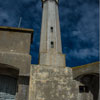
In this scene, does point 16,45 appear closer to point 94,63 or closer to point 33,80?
point 33,80

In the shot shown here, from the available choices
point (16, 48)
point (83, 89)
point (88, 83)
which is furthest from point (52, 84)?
point (16, 48)

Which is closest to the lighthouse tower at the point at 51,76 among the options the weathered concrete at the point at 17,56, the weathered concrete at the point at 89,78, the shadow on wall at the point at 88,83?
the weathered concrete at the point at 89,78

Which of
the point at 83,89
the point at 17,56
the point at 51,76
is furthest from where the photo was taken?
the point at 83,89

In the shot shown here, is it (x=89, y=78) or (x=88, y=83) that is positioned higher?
(x=89, y=78)

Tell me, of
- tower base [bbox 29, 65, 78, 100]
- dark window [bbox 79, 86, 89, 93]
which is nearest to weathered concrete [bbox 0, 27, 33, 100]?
tower base [bbox 29, 65, 78, 100]

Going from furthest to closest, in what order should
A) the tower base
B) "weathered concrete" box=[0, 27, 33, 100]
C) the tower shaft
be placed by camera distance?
the tower shaft < the tower base < "weathered concrete" box=[0, 27, 33, 100]

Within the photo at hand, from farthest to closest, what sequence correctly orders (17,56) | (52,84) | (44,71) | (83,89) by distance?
(83,89), (44,71), (52,84), (17,56)

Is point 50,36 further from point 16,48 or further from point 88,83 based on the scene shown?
point 16,48

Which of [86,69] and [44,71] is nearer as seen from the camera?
[86,69]

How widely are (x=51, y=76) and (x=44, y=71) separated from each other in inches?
27.1

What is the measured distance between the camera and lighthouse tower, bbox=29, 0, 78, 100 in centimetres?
1034

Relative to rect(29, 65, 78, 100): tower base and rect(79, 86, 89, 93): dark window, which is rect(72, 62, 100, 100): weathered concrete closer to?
rect(79, 86, 89, 93): dark window

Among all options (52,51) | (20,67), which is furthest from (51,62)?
(20,67)

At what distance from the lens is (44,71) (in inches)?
436
